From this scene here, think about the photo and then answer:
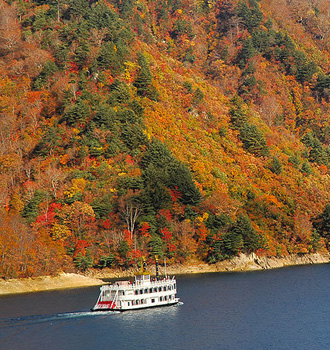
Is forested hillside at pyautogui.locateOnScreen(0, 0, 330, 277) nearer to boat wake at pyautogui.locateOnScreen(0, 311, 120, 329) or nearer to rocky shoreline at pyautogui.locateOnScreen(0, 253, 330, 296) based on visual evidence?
rocky shoreline at pyautogui.locateOnScreen(0, 253, 330, 296)

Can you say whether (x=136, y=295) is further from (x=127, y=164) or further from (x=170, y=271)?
(x=127, y=164)

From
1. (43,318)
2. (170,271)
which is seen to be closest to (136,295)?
(43,318)

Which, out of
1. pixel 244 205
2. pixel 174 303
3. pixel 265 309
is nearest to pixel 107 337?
pixel 174 303

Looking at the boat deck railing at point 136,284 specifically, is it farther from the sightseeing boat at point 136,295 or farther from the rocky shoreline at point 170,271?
the rocky shoreline at point 170,271

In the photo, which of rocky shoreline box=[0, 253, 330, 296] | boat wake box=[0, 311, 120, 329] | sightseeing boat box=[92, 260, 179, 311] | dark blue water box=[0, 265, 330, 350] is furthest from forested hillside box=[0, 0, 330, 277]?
boat wake box=[0, 311, 120, 329]

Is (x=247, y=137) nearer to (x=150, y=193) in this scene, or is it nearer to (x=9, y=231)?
(x=150, y=193)

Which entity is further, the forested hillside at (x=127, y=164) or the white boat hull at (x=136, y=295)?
the forested hillside at (x=127, y=164)

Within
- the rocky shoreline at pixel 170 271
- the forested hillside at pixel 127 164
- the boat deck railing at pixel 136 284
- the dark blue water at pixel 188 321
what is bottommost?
the dark blue water at pixel 188 321

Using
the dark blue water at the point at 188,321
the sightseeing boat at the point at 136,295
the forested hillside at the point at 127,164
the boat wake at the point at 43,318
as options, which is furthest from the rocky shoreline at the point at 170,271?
the sightseeing boat at the point at 136,295
